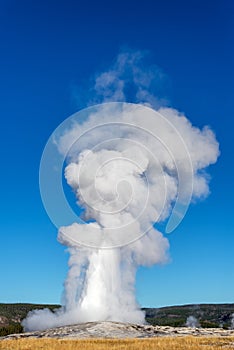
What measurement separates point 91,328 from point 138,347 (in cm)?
3193

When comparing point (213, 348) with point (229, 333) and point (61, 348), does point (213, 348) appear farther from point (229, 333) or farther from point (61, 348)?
point (229, 333)

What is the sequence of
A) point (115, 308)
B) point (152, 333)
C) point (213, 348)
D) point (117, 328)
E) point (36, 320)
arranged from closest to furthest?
point (213, 348) → point (152, 333) → point (117, 328) → point (115, 308) → point (36, 320)

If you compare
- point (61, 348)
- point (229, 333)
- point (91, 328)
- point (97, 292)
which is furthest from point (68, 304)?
point (61, 348)

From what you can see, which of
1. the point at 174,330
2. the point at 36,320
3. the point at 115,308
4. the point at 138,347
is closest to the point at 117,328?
the point at 174,330

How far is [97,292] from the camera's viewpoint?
5113 inches

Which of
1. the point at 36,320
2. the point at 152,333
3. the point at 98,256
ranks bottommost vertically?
the point at 152,333

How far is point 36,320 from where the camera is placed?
5413 inches

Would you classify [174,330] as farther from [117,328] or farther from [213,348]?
[213,348]

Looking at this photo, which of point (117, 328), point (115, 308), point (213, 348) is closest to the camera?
point (213, 348)

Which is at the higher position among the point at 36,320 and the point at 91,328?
the point at 36,320

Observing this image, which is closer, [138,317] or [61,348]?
[61,348]

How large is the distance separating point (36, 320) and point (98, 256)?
2829 cm

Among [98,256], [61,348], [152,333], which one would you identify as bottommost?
[61,348]

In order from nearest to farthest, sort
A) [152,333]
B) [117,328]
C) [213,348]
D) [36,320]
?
[213,348]
[152,333]
[117,328]
[36,320]
